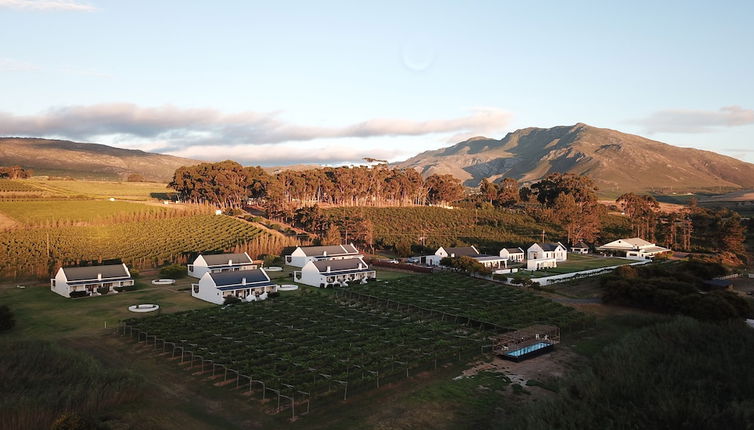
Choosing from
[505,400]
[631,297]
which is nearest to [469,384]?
[505,400]

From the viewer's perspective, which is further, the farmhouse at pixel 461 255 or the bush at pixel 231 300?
the farmhouse at pixel 461 255

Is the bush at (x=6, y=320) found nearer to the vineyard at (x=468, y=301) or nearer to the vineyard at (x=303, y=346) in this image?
the vineyard at (x=303, y=346)

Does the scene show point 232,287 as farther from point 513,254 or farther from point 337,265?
point 513,254

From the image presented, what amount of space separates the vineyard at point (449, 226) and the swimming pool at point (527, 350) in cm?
4580

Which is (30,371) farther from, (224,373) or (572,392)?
(572,392)

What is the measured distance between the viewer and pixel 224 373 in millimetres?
26094

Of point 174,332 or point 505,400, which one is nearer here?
point 505,400

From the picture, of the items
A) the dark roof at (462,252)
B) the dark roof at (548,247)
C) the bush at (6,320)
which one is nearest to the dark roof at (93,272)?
the bush at (6,320)

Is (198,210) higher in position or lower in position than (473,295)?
higher

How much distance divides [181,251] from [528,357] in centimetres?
4686

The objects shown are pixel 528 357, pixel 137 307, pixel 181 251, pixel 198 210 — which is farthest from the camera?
pixel 198 210

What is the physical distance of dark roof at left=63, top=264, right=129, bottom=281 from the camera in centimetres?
4450

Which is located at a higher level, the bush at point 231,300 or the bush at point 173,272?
the bush at point 173,272

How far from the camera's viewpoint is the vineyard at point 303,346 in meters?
Result: 24.2
